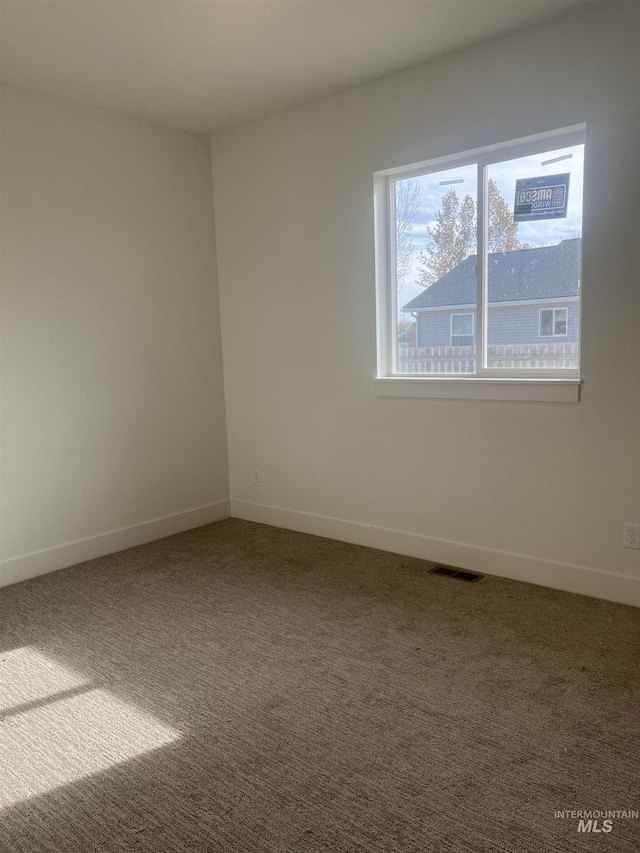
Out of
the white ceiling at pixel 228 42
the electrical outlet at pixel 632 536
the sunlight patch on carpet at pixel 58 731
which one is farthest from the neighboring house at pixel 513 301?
the sunlight patch on carpet at pixel 58 731

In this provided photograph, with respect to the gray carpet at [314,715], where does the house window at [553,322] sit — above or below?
above

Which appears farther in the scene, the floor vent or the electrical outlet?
the floor vent

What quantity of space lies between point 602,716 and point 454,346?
2.05 metres

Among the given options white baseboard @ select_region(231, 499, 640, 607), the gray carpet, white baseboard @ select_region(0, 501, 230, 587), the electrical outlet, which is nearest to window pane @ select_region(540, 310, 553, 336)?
the electrical outlet

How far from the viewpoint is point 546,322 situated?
3.33 m

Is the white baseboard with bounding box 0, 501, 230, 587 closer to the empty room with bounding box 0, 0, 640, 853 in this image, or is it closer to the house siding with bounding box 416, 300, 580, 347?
the empty room with bounding box 0, 0, 640, 853

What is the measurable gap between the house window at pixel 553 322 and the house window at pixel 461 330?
41 cm

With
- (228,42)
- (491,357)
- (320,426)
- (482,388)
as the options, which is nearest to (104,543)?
(320,426)

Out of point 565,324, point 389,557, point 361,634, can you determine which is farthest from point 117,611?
point 565,324

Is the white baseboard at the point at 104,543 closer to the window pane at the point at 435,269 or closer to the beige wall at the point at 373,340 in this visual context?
the beige wall at the point at 373,340

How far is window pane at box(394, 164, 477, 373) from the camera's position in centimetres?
361

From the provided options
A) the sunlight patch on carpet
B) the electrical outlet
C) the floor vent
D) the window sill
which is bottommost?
the sunlight patch on carpet

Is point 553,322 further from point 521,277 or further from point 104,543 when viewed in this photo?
point 104,543

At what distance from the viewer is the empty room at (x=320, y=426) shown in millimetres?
2041
